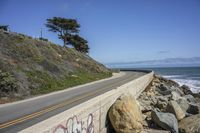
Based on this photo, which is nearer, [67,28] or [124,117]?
[124,117]

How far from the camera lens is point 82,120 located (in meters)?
9.58

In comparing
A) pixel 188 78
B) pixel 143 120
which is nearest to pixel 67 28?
pixel 188 78

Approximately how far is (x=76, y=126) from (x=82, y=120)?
62 cm

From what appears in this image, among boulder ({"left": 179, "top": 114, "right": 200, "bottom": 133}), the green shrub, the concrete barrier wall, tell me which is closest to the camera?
the concrete barrier wall

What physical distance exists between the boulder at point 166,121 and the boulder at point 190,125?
1.51 ft

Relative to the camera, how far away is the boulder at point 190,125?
44.9 ft

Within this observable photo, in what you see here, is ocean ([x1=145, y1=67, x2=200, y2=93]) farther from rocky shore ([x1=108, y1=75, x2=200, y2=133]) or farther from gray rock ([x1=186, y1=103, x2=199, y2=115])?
rocky shore ([x1=108, y1=75, x2=200, y2=133])

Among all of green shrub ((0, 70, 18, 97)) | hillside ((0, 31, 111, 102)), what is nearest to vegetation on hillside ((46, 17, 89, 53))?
hillside ((0, 31, 111, 102))

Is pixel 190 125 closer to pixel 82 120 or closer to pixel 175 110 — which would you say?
pixel 175 110

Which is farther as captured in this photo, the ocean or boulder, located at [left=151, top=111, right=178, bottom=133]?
the ocean

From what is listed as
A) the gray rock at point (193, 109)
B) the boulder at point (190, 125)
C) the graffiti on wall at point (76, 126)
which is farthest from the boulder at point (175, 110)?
the graffiti on wall at point (76, 126)

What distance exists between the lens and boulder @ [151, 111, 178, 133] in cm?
1376

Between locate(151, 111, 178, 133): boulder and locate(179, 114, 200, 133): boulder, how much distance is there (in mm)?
459

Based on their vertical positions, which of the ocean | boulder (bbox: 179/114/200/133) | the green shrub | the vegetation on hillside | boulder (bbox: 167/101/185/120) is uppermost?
the vegetation on hillside
